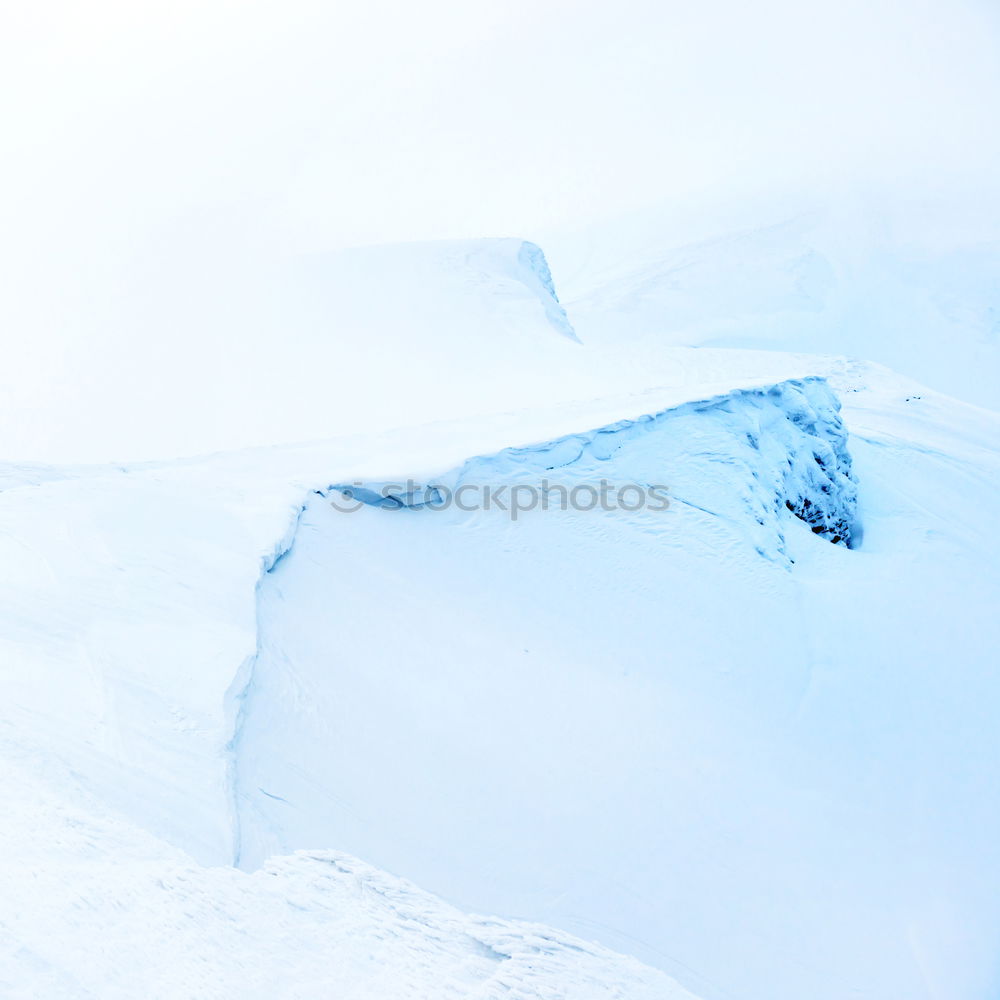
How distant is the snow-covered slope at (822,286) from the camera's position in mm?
14070

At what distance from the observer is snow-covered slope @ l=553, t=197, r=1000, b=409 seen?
46.2 feet

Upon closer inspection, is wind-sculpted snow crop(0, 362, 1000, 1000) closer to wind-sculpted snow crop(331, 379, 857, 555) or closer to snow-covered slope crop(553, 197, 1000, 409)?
wind-sculpted snow crop(331, 379, 857, 555)

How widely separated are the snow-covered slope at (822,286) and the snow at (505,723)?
9334mm

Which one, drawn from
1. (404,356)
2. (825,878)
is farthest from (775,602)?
(404,356)

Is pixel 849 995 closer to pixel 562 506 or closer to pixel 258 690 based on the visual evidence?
pixel 258 690

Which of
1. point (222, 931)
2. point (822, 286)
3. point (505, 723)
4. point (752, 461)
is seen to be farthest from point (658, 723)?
point (822, 286)

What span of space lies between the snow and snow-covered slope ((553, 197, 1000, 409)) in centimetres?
933

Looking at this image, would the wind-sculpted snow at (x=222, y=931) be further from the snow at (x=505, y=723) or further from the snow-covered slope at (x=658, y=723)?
the snow-covered slope at (x=658, y=723)

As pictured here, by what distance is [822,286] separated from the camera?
15484mm

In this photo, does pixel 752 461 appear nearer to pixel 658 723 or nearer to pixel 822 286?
pixel 658 723

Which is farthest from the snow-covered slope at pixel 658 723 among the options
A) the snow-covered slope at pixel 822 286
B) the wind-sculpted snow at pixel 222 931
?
the snow-covered slope at pixel 822 286

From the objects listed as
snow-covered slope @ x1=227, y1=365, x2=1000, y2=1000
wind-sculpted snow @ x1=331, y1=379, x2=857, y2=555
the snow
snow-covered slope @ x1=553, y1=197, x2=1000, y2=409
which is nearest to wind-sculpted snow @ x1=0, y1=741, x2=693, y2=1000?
the snow

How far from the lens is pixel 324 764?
6.61 feet

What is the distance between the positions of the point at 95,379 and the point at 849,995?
7.55 m
